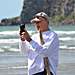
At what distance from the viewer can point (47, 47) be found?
3371 millimetres

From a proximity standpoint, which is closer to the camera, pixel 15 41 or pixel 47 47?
pixel 47 47

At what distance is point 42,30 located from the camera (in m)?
3.51

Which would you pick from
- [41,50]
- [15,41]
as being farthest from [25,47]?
[15,41]

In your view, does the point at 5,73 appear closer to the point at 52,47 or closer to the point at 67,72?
the point at 67,72

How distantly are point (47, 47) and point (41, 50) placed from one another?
0.09m

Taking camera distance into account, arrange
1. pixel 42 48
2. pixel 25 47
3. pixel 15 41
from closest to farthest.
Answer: pixel 42 48 → pixel 25 47 → pixel 15 41

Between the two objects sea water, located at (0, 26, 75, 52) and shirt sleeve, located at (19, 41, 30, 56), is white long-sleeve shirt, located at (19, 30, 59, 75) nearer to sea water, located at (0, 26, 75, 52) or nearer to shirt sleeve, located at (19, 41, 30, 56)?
shirt sleeve, located at (19, 41, 30, 56)

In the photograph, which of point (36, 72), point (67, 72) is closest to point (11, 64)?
point (67, 72)

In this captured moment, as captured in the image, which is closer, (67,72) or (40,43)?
(40,43)

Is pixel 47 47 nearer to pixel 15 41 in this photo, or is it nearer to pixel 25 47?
pixel 25 47

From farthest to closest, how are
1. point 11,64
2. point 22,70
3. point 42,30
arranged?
1. point 11,64
2. point 22,70
3. point 42,30

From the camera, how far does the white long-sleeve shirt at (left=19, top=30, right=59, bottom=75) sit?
335 centimetres

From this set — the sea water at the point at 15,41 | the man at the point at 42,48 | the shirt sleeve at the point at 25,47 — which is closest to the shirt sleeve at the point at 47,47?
the man at the point at 42,48

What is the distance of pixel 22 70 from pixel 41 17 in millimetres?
5102
